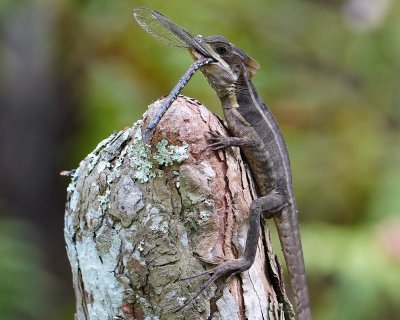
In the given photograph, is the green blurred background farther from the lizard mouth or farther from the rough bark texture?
the rough bark texture

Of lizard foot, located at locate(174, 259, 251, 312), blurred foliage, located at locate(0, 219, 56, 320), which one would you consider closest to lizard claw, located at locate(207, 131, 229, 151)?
lizard foot, located at locate(174, 259, 251, 312)

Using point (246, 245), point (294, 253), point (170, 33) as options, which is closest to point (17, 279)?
point (294, 253)

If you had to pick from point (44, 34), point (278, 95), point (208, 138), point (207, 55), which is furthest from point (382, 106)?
point (208, 138)

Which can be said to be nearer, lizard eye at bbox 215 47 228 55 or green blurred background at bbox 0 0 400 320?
lizard eye at bbox 215 47 228 55

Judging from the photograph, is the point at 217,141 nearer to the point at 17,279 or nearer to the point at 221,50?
the point at 221,50

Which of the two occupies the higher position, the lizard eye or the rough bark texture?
the lizard eye

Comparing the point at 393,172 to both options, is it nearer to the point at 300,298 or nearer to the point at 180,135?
the point at 300,298

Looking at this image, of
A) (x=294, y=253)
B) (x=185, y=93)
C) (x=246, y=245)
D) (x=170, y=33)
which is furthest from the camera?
(x=185, y=93)
